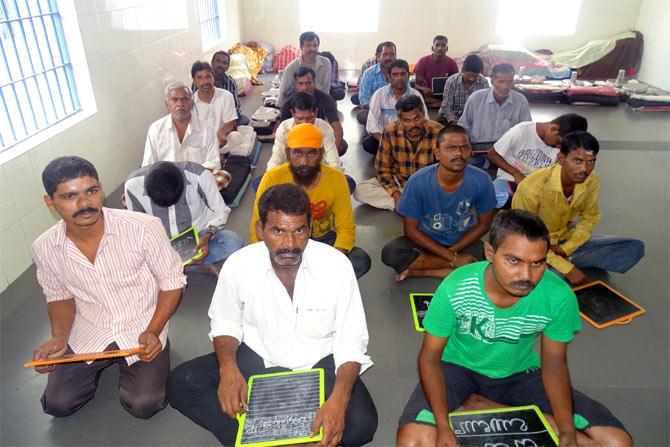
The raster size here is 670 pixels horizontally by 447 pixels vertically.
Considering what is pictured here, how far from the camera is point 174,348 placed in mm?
2938

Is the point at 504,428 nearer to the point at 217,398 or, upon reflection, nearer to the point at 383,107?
the point at 217,398

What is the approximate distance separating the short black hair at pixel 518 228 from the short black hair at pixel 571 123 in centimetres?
243

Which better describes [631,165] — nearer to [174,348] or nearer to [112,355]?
[174,348]

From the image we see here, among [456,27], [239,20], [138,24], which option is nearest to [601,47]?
[456,27]

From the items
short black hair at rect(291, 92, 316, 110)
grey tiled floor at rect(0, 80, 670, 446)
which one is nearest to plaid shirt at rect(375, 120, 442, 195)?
grey tiled floor at rect(0, 80, 670, 446)

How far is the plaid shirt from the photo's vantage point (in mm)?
4473

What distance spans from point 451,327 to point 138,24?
17.1 ft

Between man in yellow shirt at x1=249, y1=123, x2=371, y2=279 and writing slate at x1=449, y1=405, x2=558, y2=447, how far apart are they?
1.52m

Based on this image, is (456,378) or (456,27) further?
(456,27)

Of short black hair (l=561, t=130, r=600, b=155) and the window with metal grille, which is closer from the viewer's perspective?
short black hair (l=561, t=130, r=600, b=155)

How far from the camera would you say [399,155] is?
4570 mm

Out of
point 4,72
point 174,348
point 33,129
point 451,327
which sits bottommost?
point 174,348

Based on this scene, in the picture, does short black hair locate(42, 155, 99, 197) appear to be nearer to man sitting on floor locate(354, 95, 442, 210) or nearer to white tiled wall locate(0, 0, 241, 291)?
white tiled wall locate(0, 0, 241, 291)

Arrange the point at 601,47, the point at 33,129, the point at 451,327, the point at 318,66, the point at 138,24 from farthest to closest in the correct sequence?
1. the point at 601,47
2. the point at 318,66
3. the point at 138,24
4. the point at 33,129
5. the point at 451,327
